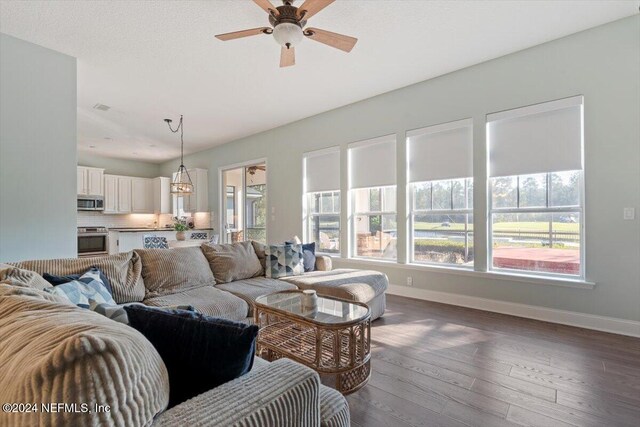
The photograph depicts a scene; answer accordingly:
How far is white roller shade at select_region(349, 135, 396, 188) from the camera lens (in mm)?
4539

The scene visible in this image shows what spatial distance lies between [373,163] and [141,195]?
275 inches

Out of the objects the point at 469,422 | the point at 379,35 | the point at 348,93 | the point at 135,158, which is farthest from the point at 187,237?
the point at 469,422

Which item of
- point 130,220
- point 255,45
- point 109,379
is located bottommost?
point 109,379

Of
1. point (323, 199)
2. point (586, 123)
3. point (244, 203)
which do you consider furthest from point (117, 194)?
point (586, 123)

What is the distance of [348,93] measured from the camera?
177 inches

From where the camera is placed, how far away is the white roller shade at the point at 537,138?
125 inches

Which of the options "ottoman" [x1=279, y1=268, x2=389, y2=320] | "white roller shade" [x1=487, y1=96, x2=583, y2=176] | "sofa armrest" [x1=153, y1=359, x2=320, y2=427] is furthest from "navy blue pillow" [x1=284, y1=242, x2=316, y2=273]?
"sofa armrest" [x1=153, y1=359, x2=320, y2=427]

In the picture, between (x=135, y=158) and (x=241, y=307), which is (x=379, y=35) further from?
(x=135, y=158)

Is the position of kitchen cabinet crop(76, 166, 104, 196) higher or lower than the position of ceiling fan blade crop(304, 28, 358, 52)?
lower

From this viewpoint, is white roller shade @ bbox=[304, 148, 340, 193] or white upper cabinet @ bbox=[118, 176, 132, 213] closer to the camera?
white roller shade @ bbox=[304, 148, 340, 193]

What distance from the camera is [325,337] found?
2.38m

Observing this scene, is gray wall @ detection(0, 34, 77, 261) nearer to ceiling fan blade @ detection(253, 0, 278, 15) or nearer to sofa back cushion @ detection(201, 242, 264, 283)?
sofa back cushion @ detection(201, 242, 264, 283)

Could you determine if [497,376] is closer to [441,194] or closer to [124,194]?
[441,194]

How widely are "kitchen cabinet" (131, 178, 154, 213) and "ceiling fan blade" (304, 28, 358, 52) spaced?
7.81m
